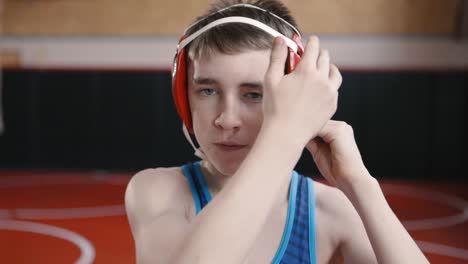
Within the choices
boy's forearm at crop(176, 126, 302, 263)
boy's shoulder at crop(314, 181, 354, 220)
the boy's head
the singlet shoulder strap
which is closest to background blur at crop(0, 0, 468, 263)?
the singlet shoulder strap

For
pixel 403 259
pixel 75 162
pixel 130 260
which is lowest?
pixel 75 162

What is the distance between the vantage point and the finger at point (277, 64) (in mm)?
1113

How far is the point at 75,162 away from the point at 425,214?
4.83m

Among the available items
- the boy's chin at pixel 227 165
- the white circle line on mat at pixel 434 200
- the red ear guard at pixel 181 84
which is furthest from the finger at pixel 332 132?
the white circle line on mat at pixel 434 200

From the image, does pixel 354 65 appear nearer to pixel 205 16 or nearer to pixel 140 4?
pixel 140 4

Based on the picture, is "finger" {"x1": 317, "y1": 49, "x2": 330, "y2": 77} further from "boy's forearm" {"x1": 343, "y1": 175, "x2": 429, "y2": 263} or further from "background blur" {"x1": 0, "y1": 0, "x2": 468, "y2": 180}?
"background blur" {"x1": 0, "y1": 0, "x2": 468, "y2": 180}

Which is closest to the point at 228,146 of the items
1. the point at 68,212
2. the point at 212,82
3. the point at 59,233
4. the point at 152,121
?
the point at 212,82

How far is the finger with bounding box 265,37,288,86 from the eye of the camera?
111 centimetres

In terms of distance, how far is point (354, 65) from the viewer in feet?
23.1

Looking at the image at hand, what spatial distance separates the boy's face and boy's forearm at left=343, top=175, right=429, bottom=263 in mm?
334

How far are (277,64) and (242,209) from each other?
319 millimetres

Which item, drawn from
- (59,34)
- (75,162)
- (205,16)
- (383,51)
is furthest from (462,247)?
(59,34)

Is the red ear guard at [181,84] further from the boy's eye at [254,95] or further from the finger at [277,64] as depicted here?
the finger at [277,64]

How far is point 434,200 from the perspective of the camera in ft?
18.4
